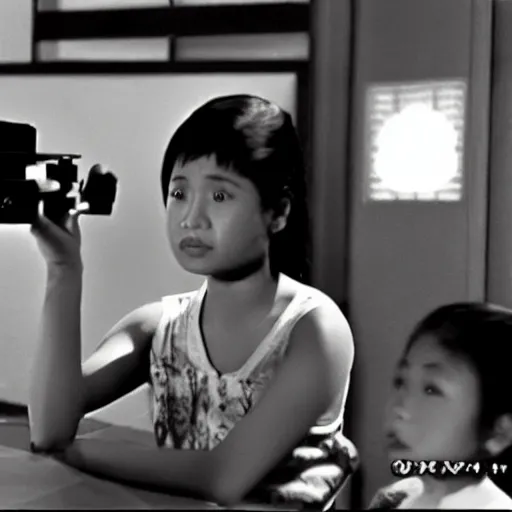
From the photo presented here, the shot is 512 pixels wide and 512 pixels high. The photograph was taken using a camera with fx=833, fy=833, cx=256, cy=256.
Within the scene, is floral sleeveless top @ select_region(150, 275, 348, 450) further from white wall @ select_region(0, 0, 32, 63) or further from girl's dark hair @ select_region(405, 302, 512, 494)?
white wall @ select_region(0, 0, 32, 63)

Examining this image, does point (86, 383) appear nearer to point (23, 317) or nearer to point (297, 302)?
point (23, 317)

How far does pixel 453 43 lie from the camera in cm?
79

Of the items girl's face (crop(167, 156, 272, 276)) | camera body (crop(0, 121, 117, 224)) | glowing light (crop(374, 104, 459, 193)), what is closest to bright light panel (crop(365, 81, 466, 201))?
glowing light (crop(374, 104, 459, 193))

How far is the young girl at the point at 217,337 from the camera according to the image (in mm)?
791

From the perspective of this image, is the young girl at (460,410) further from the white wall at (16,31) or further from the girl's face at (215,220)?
the white wall at (16,31)

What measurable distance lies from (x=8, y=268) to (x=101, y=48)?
25cm

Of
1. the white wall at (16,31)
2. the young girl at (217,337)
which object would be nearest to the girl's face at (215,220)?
the young girl at (217,337)

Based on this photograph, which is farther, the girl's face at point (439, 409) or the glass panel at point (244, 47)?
the glass panel at point (244, 47)

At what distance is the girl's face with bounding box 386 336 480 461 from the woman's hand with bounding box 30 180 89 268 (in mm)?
370

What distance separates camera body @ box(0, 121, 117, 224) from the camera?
84 cm

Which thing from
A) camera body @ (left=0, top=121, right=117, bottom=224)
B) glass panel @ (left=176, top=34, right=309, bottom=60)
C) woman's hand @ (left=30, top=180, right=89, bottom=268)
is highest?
glass panel @ (left=176, top=34, right=309, bottom=60)

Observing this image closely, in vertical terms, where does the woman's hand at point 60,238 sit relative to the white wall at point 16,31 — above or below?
below

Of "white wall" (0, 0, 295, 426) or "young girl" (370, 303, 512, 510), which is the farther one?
"white wall" (0, 0, 295, 426)

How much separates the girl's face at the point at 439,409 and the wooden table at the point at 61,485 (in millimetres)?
157
